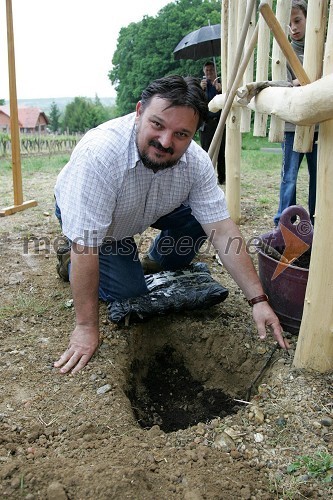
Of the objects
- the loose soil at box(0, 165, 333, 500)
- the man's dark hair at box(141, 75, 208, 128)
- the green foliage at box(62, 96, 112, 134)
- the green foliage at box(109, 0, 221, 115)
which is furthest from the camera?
the green foliage at box(62, 96, 112, 134)

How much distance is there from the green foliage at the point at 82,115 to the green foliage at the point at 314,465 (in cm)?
3320

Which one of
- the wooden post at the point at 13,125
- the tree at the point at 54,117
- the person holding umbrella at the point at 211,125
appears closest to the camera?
the wooden post at the point at 13,125

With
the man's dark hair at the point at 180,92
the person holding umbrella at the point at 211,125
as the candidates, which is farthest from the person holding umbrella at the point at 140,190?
the person holding umbrella at the point at 211,125

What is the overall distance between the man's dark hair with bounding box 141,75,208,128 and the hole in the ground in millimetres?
1377

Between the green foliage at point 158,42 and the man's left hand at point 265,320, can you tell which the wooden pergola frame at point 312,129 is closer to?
the man's left hand at point 265,320

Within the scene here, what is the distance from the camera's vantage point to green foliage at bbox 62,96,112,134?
111 feet

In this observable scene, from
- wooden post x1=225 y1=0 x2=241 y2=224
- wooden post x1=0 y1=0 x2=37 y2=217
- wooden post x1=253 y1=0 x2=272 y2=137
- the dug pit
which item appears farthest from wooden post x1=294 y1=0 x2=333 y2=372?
wooden post x1=0 y1=0 x2=37 y2=217

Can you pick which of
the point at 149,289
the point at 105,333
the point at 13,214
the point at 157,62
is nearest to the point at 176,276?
the point at 149,289

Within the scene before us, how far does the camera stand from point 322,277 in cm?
195

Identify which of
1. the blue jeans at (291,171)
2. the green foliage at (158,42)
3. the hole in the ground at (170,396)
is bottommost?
the hole in the ground at (170,396)

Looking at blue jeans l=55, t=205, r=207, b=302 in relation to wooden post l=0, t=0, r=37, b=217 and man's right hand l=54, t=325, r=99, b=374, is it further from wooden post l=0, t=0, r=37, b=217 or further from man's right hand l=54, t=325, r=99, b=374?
wooden post l=0, t=0, r=37, b=217

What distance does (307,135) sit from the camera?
82.4 inches

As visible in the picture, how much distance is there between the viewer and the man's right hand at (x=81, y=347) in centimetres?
227

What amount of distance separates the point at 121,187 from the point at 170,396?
1.15 metres
